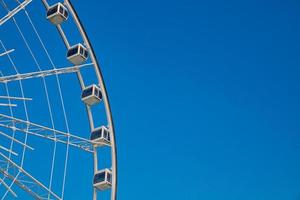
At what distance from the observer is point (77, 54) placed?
23156mm

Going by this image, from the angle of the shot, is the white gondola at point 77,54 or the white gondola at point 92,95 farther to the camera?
the white gondola at point 77,54

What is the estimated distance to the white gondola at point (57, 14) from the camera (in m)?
23.1

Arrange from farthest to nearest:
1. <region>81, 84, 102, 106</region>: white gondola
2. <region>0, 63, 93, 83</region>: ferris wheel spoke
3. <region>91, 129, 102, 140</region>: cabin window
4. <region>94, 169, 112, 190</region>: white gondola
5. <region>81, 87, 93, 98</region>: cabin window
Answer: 1. <region>81, 87, 93, 98</region>: cabin window
2. <region>81, 84, 102, 106</region>: white gondola
3. <region>91, 129, 102, 140</region>: cabin window
4. <region>94, 169, 112, 190</region>: white gondola
5. <region>0, 63, 93, 83</region>: ferris wheel spoke

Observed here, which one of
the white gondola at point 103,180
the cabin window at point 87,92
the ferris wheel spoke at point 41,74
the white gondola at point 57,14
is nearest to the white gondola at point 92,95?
the cabin window at point 87,92

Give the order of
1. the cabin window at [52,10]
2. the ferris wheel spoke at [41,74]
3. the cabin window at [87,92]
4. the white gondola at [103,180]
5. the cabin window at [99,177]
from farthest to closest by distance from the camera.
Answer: the cabin window at [52,10]
the cabin window at [87,92]
the cabin window at [99,177]
the white gondola at [103,180]
the ferris wheel spoke at [41,74]

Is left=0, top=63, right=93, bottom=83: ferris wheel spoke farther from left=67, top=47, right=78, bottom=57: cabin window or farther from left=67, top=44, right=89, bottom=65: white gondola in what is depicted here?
left=67, top=47, right=78, bottom=57: cabin window

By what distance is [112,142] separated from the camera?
878 inches

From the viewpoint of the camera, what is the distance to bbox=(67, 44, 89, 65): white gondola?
2319cm

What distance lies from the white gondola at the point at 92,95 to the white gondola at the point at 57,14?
3267mm

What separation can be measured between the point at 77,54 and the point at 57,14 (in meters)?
1.98

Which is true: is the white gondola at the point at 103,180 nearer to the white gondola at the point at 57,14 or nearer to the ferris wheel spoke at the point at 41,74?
the ferris wheel spoke at the point at 41,74

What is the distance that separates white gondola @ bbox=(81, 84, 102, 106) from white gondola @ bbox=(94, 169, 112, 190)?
11.1 ft

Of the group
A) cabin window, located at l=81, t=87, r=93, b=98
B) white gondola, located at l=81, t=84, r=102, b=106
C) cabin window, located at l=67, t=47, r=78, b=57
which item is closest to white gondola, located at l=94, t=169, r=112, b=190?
white gondola, located at l=81, t=84, r=102, b=106

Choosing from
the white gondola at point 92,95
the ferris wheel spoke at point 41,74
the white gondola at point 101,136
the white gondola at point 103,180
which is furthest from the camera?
the white gondola at point 92,95
